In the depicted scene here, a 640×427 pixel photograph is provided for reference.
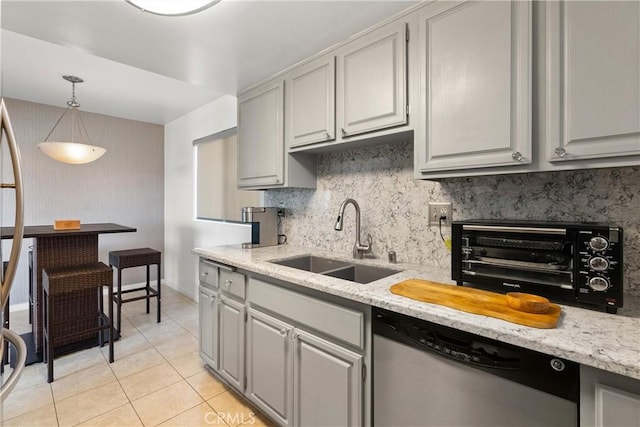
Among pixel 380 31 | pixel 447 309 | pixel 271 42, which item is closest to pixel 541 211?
pixel 447 309

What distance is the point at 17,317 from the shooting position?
336 cm

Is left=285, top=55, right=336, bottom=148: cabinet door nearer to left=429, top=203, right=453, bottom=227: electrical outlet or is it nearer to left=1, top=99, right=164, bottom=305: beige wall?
left=429, top=203, right=453, bottom=227: electrical outlet

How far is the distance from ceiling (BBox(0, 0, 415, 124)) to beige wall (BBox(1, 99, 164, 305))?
1.05 m

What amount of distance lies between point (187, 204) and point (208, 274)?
85.1 inches

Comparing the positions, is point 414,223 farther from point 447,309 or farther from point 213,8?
point 213,8

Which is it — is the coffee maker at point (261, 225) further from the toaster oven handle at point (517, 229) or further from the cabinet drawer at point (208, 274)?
the toaster oven handle at point (517, 229)

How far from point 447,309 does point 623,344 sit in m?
0.44

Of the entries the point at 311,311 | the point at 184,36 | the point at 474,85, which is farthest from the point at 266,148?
the point at 474,85

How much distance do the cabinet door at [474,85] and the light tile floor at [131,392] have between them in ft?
6.19

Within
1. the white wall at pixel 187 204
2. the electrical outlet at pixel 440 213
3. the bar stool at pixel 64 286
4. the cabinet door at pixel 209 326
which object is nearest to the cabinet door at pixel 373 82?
the electrical outlet at pixel 440 213

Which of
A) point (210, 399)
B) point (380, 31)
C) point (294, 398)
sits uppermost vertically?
point (380, 31)

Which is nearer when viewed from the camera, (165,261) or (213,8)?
(213,8)

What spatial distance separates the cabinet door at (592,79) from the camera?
95 centimetres

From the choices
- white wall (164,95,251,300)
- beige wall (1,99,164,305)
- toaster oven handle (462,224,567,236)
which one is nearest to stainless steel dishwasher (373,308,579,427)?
toaster oven handle (462,224,567,236)
